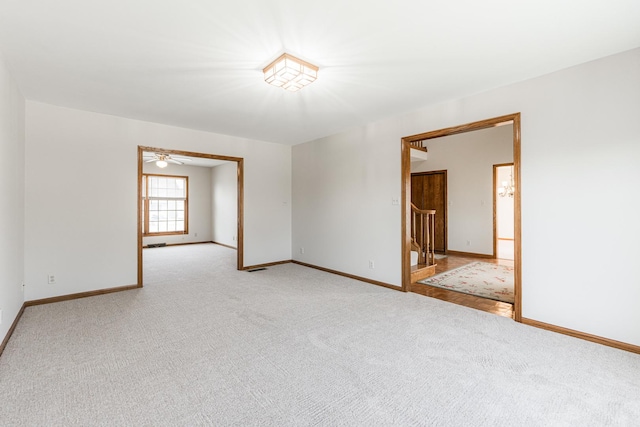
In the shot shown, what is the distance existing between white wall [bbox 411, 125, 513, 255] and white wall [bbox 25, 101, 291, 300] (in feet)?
19.4

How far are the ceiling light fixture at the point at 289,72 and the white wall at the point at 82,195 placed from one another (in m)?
2.66

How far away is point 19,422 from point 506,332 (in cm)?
358

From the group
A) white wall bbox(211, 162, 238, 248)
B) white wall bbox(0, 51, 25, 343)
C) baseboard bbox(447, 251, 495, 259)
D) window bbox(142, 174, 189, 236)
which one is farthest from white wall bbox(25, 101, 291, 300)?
baseboard bbox(447, 251, 495, 259)

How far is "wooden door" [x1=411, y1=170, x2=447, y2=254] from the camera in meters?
7.26

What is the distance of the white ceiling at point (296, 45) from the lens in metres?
1.85

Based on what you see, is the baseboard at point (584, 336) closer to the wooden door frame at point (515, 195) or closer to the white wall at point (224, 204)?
the wooden door frame at point (515, 195)

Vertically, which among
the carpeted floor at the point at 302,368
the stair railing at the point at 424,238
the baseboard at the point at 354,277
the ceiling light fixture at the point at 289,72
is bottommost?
the carpeted floor at the point at 302,368

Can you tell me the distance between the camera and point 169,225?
8.86 m

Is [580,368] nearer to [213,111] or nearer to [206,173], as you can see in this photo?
[213,111]

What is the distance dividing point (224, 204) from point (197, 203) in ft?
3.84

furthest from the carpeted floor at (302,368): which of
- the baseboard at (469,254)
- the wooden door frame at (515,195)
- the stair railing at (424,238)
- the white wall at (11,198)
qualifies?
the baseboard at (469,254)

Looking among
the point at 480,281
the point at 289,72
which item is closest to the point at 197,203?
the point at 289,72

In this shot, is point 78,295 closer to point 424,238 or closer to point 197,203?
point 424,238

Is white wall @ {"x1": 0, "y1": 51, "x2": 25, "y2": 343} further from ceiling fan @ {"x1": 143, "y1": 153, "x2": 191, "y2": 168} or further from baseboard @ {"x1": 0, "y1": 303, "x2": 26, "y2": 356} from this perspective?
ceiling fan @ {"x1": 143, "y1": 153, "x2": 191, "y2": 168}
